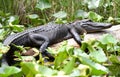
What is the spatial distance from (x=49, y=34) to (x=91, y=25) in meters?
0.55

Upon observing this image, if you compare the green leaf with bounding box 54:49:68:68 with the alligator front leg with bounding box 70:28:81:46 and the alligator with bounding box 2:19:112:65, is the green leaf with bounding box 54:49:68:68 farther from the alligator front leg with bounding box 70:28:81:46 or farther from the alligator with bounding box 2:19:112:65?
the alligator front leg with bounding box 70:28:81:46

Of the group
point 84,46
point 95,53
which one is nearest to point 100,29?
point 84,46

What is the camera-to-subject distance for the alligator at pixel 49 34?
4.36 m

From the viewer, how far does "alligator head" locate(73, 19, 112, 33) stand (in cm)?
484

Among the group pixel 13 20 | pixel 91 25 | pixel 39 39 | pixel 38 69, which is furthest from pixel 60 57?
pixel 13 20

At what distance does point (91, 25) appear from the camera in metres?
4.91

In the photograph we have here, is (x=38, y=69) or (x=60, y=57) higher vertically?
(x=38, y=69)

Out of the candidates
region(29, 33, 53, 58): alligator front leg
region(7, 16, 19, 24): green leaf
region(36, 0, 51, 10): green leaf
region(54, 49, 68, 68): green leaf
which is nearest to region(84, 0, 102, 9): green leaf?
region(36, 0, 51, 10): green leaf

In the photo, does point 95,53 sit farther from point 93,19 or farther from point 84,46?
point 93,19

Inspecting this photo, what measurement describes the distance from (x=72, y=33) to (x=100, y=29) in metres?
0.35

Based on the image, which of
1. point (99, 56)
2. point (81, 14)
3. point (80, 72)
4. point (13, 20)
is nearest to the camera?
point (80, 72)

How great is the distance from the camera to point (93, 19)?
16.7 ft

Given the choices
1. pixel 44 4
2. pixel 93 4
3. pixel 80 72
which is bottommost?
pixel 93 4

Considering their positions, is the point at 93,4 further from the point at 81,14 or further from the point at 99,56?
the point at 99,56
